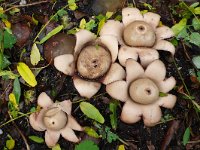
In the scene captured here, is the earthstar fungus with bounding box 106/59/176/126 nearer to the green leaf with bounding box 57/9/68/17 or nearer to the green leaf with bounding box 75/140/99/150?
the green leaf with bounding box 75/140/99/150

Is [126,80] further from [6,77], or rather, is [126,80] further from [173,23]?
[6,77]

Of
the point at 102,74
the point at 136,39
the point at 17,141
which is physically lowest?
the point at 17,141

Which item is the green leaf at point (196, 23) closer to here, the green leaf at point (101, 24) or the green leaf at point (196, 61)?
the green leaf at point (196, 61)

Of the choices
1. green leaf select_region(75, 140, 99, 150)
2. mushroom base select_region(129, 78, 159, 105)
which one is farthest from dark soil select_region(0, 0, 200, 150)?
mushroom base select_region(129, 78, 159, 105)

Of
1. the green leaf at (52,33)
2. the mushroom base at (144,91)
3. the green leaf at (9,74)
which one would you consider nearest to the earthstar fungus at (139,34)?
the mushroom base at (144,91)

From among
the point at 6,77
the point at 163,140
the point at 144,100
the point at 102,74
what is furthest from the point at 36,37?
the point at 163,140

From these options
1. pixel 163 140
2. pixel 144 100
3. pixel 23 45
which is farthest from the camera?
pixel 23 45

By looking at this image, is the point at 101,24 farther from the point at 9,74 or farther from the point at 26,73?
the point at 9,74
